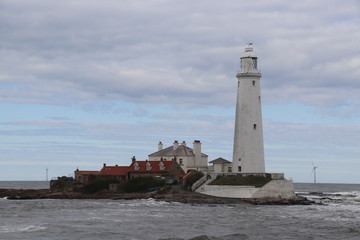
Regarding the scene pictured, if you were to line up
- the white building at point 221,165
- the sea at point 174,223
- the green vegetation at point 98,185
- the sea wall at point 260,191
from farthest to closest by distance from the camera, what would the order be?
the white building at point 221,165 < the green vegetation at point 98,185 < the sea wall at point 260,191 < the sea at point 174,223

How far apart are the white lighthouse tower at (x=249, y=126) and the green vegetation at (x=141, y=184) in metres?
9.07

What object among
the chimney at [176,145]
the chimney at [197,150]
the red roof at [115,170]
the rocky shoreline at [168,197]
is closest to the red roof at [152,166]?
the red roof at [115,170]

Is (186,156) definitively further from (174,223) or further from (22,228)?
(22,228)

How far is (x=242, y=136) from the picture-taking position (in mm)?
60906

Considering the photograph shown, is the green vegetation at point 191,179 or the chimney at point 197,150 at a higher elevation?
the chimney at point 197,150

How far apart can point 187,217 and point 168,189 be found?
Answer: 806 inches

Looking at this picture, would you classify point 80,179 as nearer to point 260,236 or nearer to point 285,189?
point 285,189

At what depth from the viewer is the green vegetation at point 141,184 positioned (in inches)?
2596

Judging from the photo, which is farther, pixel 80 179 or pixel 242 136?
pixel 80 179

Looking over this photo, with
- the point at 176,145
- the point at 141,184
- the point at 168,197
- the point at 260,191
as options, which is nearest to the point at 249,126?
the point at 260,191

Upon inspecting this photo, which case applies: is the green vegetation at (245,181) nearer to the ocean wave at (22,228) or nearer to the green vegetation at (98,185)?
the green vegetation at (98,185)

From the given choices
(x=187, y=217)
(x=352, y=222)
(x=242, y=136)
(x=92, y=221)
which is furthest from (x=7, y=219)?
(x=242, y=136)

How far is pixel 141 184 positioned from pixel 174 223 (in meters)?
28.2

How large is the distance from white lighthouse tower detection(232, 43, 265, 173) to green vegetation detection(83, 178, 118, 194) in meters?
15.0
